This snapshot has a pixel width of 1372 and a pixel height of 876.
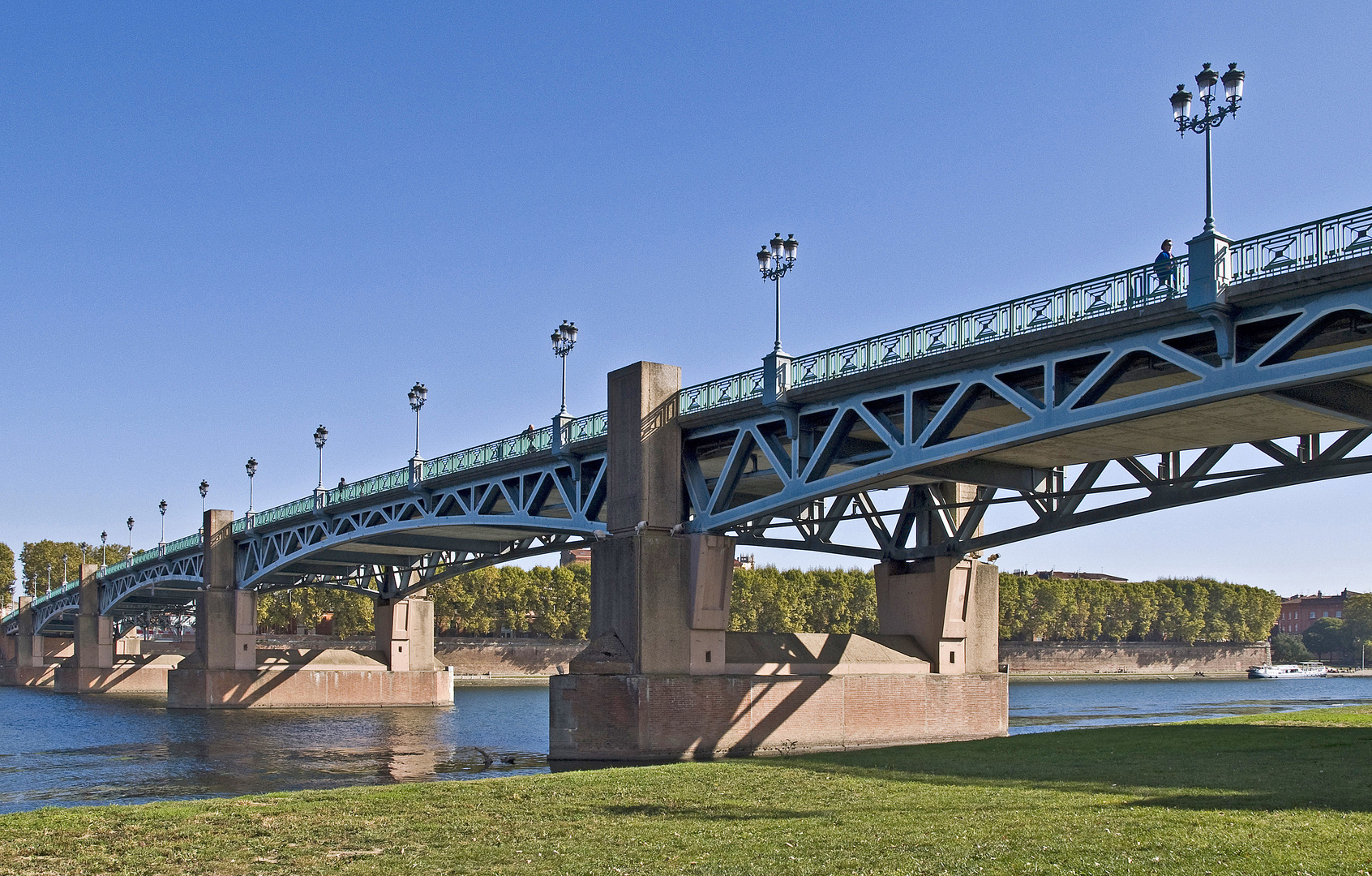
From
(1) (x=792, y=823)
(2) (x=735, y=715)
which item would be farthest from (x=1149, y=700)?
(1) (x=792, y=823)

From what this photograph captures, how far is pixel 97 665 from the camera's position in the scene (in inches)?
4272

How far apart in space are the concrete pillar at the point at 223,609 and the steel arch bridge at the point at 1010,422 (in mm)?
26161

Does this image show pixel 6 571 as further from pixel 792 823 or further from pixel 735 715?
pixel 792 823

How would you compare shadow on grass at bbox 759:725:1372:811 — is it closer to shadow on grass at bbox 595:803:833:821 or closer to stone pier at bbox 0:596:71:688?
shadow on grass at bbox 595:803:833:821

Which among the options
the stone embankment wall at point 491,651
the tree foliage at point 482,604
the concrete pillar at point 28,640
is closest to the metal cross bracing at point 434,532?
the tree foliage at point 482,604

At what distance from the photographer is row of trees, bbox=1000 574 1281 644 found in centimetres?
15025

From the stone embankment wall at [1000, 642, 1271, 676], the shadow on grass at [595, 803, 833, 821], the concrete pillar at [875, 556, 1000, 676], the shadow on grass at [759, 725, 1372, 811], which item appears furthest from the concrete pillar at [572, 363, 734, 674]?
the stone embankment wall at [1000, 642, 1271, 676]

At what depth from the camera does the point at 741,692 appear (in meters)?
39.1

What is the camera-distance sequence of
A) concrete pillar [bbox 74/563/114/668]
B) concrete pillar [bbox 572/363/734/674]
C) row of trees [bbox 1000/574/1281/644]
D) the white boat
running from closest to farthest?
concrete pillar [bbox 572/363/734/674] → concrete pillar [bbox 74/563/114/668] → row of trees [bbox 1000/574/1281/644] → the white boat

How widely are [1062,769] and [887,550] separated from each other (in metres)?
21.2

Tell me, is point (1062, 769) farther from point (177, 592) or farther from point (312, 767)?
point (177, 592)

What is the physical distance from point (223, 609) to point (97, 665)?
36.0 meters

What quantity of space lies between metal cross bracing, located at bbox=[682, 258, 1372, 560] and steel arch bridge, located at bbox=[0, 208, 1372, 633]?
56mm

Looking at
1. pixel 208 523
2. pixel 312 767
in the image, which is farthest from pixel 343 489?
pixel 312 767
